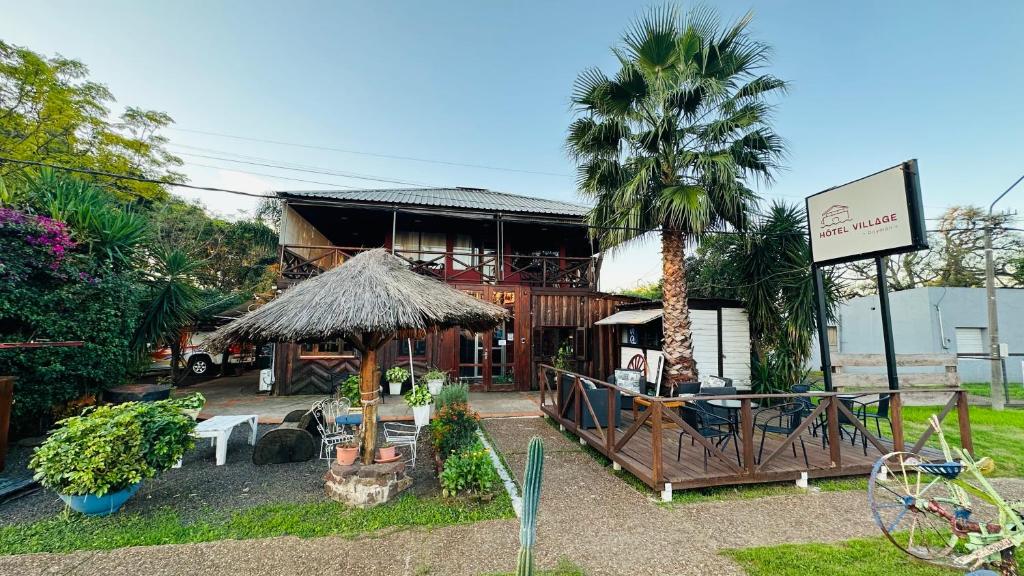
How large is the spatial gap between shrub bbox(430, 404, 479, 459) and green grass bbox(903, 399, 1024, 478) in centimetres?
635

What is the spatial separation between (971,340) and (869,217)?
14798 mm

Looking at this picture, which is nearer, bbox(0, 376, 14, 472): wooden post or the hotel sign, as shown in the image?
bbox(0, 376, 14, 472): wooden post

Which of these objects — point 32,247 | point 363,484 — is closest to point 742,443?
point 363,484

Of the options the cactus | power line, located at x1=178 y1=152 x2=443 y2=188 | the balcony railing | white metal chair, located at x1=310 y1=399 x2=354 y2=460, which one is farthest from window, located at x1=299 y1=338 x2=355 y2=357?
the cactus

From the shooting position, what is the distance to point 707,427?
180 inches

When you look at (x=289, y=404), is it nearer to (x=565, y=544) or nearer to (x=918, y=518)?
(x=565, y=544)

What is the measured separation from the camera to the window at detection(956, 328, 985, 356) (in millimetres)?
13391

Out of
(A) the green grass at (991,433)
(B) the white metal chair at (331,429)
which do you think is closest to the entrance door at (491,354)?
(B) the white metal chair at (331,429)

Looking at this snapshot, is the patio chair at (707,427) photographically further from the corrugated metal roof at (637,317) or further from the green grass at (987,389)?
the green grass at (987,389)

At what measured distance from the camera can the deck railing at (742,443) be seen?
415cm

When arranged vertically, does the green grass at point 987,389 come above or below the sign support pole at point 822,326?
below

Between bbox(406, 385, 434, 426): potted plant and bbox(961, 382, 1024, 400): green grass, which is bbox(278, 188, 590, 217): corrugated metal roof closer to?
bbox(406, 385, 434, 426): potted plant

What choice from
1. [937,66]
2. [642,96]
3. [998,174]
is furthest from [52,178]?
[998,174]

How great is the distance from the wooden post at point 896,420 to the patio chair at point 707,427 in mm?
1829
